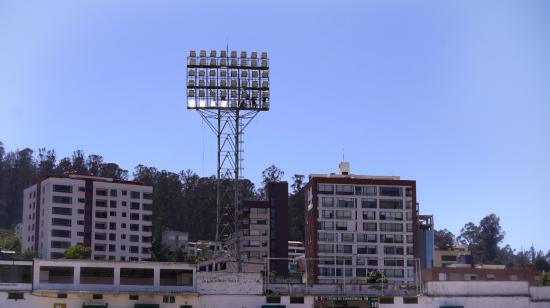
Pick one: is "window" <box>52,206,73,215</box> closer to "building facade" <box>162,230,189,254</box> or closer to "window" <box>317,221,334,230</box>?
"building facade" <box>162,230,189,254</box>

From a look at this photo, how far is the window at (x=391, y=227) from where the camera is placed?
122 meters

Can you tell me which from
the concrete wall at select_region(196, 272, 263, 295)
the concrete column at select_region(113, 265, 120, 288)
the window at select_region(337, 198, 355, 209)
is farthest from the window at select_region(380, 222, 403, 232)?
the concrete column at select_region(113, 265, 120, 288)

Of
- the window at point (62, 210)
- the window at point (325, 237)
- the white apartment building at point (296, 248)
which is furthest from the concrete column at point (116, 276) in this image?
the white apartment building at point (296, 248)

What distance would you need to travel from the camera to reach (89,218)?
424 feet

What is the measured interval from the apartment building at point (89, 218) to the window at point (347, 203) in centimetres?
3365

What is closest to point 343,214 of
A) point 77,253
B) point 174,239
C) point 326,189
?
point 326,189

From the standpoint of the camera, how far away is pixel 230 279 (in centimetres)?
6756

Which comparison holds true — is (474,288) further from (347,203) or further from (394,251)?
(347,203)

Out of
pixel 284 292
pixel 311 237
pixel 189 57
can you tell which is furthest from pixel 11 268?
pixel 311 237

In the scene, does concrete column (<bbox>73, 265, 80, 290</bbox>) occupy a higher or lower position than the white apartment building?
lower

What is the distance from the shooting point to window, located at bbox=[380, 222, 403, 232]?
122m

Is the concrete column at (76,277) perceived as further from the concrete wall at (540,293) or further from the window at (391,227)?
the window at (391,227)

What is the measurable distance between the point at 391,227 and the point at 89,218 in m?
46.8

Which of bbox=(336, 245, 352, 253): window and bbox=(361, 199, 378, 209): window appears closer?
bbox=(336, 245, 352, 253): window
